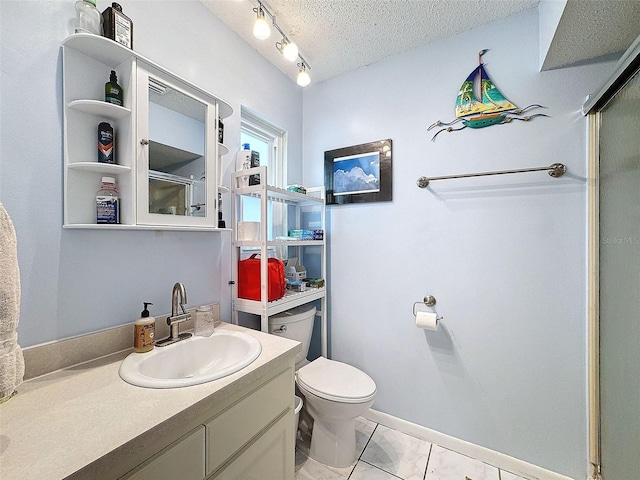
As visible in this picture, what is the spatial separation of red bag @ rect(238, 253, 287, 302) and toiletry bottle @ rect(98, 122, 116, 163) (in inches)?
31.8

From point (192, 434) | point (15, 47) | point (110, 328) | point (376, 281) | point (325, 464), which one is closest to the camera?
point (192, 434)

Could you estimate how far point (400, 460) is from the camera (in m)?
1.53

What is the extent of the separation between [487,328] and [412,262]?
0.55m

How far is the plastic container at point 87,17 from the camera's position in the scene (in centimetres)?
96

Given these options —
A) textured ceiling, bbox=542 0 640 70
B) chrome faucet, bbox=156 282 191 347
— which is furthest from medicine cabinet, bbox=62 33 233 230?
textured ceiling, bbox=542 0 640 70

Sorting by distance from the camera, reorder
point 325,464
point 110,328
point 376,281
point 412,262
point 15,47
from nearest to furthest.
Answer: point 15,47 < point 110,328 < point 325,464 < point 412,262 < point 376,281

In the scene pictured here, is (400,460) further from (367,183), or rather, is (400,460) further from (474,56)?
(474,56)

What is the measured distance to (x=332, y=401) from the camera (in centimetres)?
138

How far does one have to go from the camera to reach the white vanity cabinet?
70cm

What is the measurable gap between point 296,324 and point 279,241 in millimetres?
558

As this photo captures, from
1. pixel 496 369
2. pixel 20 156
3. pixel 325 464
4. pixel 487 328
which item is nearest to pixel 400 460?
pixel 325 464

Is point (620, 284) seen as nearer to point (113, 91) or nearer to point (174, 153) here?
point (174, 153)

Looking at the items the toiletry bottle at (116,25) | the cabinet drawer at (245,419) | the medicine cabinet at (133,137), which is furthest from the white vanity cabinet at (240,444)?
the toiletry bottle at (116,25)

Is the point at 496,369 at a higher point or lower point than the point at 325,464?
higher
